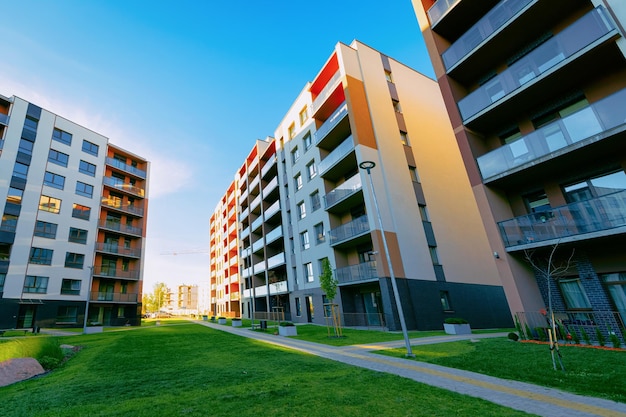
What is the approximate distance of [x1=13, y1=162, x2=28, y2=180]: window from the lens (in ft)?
105

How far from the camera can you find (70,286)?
33.7 meters

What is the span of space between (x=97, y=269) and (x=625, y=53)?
48.0 meters

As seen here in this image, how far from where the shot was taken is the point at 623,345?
391 inches

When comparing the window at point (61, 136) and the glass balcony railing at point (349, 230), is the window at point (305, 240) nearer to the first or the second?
the glass balcony railing at point (349, 230)

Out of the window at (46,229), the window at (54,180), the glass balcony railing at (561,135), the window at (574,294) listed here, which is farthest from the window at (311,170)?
the window at (54,180)

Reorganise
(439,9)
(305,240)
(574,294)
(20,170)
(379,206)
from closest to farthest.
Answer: (574,294) → (439,9) → (379,206) → (305,240) → (20,170)

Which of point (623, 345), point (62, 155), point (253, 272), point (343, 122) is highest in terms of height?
point (62, 155)

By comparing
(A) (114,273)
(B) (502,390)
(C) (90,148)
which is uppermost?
(C) (90,148)

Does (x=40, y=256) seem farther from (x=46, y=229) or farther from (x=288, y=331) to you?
(x=288, y=331)

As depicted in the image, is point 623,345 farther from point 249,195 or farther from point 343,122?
point 249,195

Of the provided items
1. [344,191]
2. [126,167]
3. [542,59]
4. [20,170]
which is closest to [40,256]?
[20,170]

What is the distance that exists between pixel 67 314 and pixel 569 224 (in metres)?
45.4

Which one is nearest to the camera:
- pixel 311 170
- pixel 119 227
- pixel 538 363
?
pixel 538 363

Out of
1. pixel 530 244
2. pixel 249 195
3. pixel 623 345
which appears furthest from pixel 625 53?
pixel 249 195
